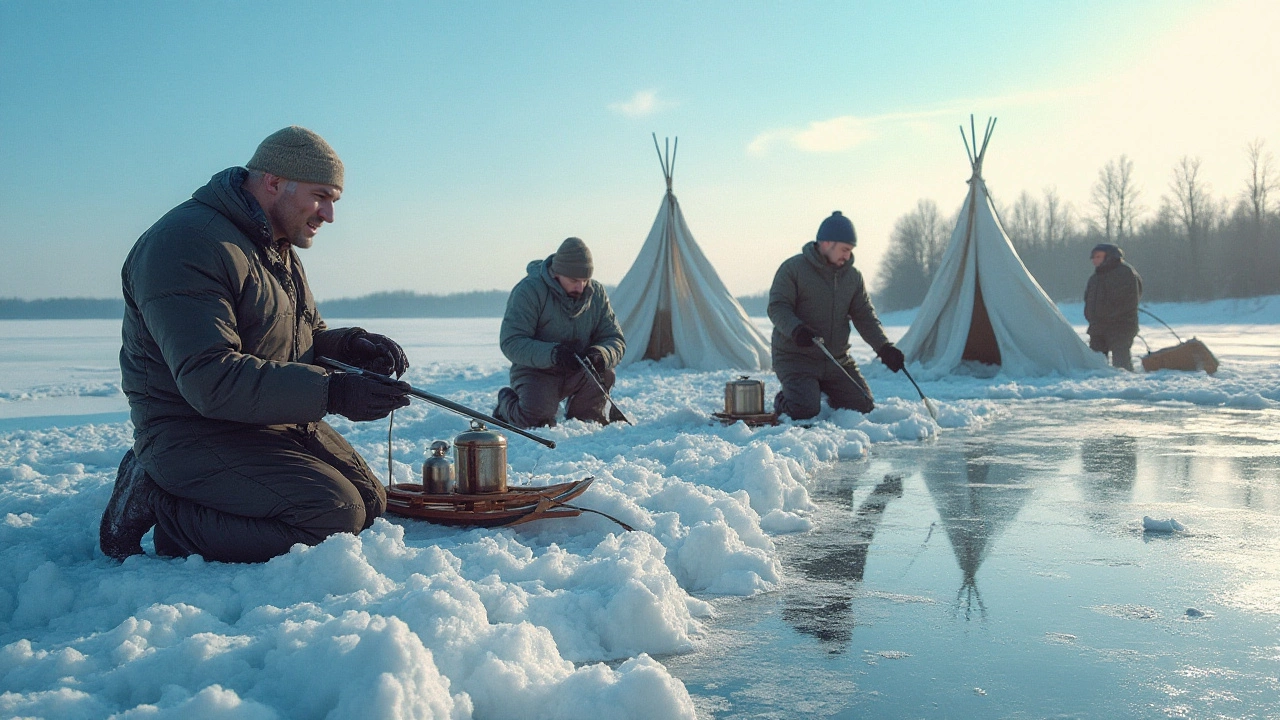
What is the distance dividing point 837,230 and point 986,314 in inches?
202

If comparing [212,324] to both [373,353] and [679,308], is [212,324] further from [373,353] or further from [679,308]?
[679,308]

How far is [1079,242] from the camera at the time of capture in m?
51.4

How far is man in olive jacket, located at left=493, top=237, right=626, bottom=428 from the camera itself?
220 inches

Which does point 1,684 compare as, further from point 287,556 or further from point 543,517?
point 543,517

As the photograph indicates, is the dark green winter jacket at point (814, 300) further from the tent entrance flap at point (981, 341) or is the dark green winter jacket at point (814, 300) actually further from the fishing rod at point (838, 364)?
the tent entrance flap at point (981, 341)

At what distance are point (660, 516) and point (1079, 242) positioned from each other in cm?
5432

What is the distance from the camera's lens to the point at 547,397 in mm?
5648

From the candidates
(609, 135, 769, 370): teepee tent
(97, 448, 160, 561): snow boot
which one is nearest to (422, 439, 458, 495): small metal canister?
(97, 448, 160, 561): snow boot

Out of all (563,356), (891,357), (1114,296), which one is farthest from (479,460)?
(1114,296)

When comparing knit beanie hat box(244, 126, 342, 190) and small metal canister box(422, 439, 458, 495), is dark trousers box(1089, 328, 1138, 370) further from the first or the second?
knit beanie hat box(244, 126, 342, 190)

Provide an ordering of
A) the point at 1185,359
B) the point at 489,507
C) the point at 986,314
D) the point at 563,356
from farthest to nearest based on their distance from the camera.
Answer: the point at 986,314 < the point at 1185,359 < the point at 563,356 < the point at 489,507

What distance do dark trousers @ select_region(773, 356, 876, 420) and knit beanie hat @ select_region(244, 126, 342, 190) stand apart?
402cm

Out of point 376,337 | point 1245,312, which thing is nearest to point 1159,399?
point 376,337

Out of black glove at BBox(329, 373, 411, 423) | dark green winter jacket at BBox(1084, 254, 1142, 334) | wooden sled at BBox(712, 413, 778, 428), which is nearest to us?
black glove at BBox(329, 373, 411, 423)
